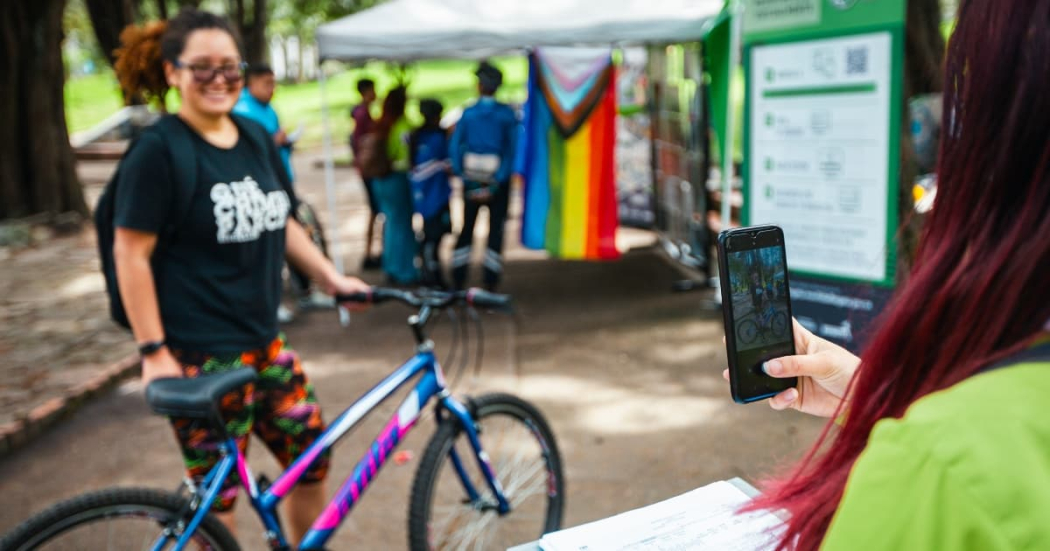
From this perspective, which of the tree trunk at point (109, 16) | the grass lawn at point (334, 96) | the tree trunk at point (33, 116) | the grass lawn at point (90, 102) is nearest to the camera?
the tree trunk at point (33, 116)

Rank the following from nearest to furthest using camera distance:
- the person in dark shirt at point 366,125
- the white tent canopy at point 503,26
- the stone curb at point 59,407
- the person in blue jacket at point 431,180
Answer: the stone curb at point 59,407 < the white tent canopy at point 503,26 < the person in blue jacket at point 431,180 < the person in dark shirt at point 366,125

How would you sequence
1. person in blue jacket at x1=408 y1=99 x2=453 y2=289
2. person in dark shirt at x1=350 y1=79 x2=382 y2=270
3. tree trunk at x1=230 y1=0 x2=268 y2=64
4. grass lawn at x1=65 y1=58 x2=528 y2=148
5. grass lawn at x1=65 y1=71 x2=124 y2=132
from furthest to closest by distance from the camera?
grass lawn at x1=65 y1=71 x2=124 y2=132
grass lawn at x1=65 y1=58 x2=528 y2=148
tree trunk at x1=230 y1=0 x2=268 y2=64
person in dark shirt at x1=350 y1=79 x2=382 y2=270
person in blue jacket at x1=408 y1=99 x2=453 y2=289

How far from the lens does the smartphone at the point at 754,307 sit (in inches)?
48.8

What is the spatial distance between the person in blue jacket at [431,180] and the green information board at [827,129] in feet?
10.4

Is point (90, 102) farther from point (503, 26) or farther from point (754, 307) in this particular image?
point (754, 307)

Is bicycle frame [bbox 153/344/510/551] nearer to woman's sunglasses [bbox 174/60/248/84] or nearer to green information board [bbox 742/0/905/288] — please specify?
woman's sunglasses [bbox 174/60/248/84]

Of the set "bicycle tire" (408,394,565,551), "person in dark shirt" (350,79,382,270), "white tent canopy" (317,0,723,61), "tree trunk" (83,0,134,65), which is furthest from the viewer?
"tree trunk" (83,0,134,65)

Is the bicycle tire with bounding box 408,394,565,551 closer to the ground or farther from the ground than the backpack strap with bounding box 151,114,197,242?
closer to the ground

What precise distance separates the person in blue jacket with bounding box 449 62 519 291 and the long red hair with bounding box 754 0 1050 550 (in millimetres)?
6660

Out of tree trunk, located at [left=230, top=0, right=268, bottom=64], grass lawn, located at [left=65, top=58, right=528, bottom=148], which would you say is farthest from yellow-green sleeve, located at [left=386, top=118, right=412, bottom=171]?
grass lawn, located at [left=65, top=58, right=528, bottom=148]

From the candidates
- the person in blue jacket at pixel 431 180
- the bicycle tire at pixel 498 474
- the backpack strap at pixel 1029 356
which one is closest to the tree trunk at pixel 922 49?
the bicycle tire at pixel 498 474

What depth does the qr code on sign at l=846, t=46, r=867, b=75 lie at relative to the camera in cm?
479

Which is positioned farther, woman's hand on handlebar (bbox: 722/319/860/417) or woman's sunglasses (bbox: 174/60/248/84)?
woman's sunglasses (bbox: 174/60/248/84)

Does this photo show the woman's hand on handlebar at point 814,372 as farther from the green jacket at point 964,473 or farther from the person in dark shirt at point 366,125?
the person in dark shirt at point 366,125
